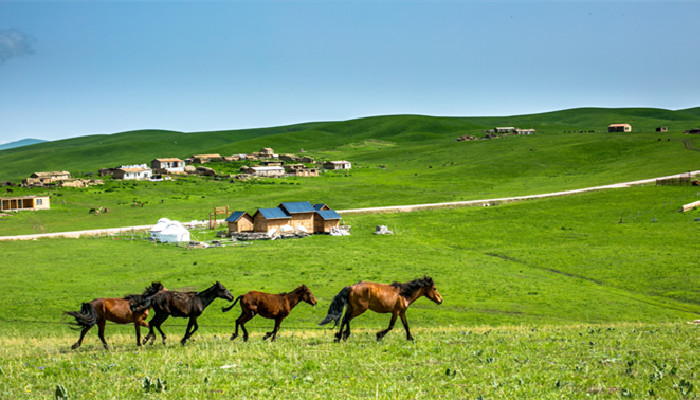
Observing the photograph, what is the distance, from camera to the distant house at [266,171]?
452ft

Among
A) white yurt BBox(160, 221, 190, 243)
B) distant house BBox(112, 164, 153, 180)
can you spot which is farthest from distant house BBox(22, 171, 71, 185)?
white yurt BBox(160, 221, 190, 243)

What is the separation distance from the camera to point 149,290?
18.6m

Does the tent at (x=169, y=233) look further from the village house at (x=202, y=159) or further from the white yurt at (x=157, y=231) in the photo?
the village house at (x=202, y=159)

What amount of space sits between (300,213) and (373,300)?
50913mm

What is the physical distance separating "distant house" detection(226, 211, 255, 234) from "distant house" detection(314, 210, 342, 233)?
737 centimetres

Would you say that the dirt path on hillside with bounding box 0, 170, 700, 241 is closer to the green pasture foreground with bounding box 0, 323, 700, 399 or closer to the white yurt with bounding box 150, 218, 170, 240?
the white yurt with bounding box 150, 218, 170, 240

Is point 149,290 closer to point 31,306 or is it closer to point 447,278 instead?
point 31,306

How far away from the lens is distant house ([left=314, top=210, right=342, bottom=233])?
68.4 meters

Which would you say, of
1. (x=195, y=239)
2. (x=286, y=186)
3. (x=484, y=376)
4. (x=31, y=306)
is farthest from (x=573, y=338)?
(x=286, y=186)

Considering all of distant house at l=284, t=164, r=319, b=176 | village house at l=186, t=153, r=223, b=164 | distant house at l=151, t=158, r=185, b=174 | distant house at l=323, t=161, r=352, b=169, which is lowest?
distant house at l=284, t=164, r=319, b=176

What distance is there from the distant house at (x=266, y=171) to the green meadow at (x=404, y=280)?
17.6 m

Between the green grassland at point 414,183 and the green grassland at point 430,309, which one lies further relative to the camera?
the green grassland at point 414,183

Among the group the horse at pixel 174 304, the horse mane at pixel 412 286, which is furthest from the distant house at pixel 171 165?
the horse mane at pixel 412 286

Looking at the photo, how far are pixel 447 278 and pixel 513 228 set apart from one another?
84.6ft
